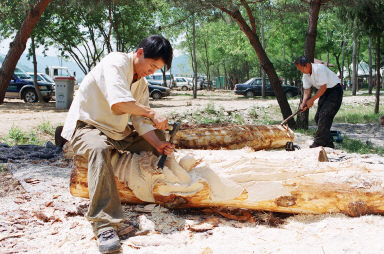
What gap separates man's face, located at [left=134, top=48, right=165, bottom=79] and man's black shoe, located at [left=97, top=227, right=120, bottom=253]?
131 cm

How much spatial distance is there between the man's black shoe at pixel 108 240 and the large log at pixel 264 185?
2.03 ft

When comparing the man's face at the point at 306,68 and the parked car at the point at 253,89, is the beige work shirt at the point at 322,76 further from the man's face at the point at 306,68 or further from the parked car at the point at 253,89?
the parked car at the point at 253,89

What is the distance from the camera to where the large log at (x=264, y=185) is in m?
2.90

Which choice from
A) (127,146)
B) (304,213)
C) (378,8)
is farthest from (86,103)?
(378,8)

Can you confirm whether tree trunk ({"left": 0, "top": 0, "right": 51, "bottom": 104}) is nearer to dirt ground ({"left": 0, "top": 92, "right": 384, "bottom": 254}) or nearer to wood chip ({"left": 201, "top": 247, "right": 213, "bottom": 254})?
dirt ground ({"left": 0, "top": 92, "right": 384, "bottom": 254})

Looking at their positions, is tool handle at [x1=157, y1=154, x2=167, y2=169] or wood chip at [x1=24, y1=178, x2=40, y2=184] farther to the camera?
wood chip at [x1=24, y1=178, x2=40, y2=184]

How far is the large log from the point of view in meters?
2.90

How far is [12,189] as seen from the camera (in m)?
3.85

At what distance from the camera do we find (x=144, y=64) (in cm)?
293

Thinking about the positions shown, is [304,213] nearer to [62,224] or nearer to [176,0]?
[62,224]

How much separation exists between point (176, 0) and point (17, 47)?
508 cm

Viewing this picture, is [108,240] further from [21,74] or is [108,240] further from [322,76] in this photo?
[21,74]

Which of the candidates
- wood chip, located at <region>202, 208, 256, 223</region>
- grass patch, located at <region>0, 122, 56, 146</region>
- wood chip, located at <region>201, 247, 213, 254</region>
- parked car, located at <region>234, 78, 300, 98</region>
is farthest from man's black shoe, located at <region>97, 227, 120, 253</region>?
parked car, located at <region>234, 78, 300, 98</region>

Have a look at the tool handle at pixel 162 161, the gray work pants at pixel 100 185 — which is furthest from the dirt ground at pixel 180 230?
the tool handle at pixel 162 161
